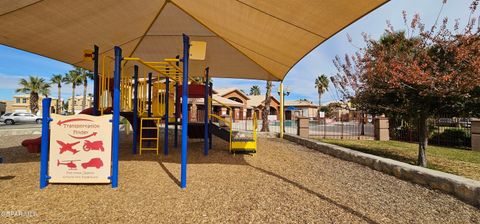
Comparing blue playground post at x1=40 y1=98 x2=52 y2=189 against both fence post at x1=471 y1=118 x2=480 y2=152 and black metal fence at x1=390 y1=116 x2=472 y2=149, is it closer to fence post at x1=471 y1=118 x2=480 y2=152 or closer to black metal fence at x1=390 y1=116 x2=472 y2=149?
black metal fence at x1=390 y1=116 x2=472 y2=149

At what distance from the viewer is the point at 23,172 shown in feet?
18.6

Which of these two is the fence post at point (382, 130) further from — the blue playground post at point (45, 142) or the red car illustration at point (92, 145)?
the blue playground post at point (45, 142)

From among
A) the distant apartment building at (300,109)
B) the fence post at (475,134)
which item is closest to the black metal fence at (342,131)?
the fence post at (475,134)

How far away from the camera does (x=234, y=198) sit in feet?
13.8

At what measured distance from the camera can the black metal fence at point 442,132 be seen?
545 inches

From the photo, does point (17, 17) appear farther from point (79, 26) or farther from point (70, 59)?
point (70, 59)

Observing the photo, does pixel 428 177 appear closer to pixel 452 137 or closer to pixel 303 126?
pixel 303 126

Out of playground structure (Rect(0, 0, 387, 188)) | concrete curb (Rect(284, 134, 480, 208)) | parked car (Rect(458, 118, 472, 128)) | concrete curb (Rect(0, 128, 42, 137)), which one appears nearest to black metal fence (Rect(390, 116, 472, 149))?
parked car (Rect(458, 118, 472, 128))

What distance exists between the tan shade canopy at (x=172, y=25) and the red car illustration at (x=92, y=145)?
312 cm

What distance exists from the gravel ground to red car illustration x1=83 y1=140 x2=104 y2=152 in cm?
71

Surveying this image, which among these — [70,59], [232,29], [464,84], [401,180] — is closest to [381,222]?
[401,180]

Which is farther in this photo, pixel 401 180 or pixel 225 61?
pixel 225 61

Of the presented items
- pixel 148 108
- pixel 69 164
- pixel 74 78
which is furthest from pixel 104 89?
pixel 74 78

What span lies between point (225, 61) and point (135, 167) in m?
6.71
